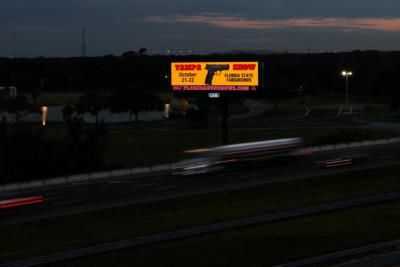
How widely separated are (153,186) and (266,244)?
60.4 feet

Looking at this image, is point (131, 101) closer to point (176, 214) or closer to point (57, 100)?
point (57, 100)

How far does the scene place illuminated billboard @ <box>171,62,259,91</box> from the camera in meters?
55.1

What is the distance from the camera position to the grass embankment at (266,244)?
18.5m

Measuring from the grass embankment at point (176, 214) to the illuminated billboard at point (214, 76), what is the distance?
54.3ft

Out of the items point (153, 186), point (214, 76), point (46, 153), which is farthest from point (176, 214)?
point (214, 76)

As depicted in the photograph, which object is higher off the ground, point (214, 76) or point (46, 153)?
point (214, 76)

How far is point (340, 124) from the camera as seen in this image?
337ft

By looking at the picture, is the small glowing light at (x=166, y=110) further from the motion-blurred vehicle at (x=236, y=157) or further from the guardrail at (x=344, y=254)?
the guardrail at (x=344, y=254)

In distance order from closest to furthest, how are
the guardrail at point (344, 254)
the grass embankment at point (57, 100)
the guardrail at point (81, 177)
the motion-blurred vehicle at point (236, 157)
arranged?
1. the guardrail at point (344, 254)
2. the motion-blurred vehicle at point (236, 157)
3. the guardrail at point (81, 177)
4. the grass embankment at point (57, 100)

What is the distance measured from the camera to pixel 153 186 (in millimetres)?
38281

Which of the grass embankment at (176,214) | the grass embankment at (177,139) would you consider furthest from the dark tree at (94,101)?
the grass embankment at (176,214)

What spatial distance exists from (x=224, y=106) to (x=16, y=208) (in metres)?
30.1

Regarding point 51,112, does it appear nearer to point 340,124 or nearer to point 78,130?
point 340,124

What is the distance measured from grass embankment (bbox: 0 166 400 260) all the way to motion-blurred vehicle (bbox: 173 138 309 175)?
4.43 metres
